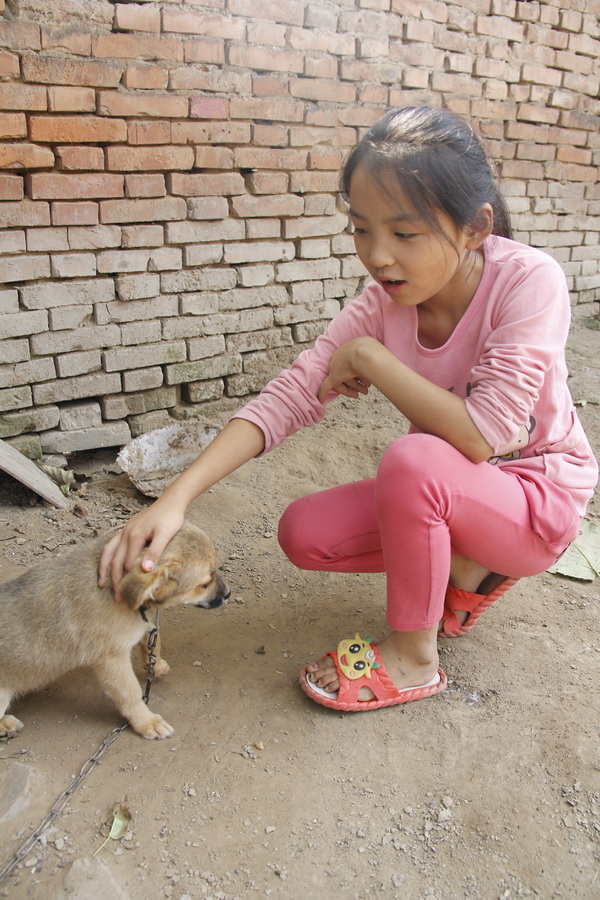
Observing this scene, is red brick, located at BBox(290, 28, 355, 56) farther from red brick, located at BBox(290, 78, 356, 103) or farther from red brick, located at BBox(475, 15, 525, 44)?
red brick, located at BBox(475, 15, 525, 44)

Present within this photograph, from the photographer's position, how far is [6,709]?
7.78ft

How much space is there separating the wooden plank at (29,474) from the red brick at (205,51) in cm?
216

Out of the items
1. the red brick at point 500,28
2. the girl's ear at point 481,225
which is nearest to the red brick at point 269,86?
the red brick at point 500,28

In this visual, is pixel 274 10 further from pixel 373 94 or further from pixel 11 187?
pixel 11 187

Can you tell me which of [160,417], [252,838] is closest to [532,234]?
[160,417]

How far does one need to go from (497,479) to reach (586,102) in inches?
193

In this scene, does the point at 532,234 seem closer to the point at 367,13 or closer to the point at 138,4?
the point at 367,13

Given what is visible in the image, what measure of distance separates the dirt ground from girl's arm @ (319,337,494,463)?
90 cm

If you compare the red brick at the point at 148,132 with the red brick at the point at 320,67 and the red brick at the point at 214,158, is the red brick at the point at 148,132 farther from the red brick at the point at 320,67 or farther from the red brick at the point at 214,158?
the red brick at the point at 320,67

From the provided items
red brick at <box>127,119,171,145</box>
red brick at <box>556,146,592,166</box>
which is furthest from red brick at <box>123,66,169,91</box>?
red brick at <box>556,146,592,166</box>

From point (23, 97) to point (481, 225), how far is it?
231cm

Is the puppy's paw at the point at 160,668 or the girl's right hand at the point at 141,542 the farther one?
the puppy's paw at the point at 160,668

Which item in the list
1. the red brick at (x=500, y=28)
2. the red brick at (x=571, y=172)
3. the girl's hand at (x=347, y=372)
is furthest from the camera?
the red brick at (x=571, y=172)

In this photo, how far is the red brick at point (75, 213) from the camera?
3.50 metres
